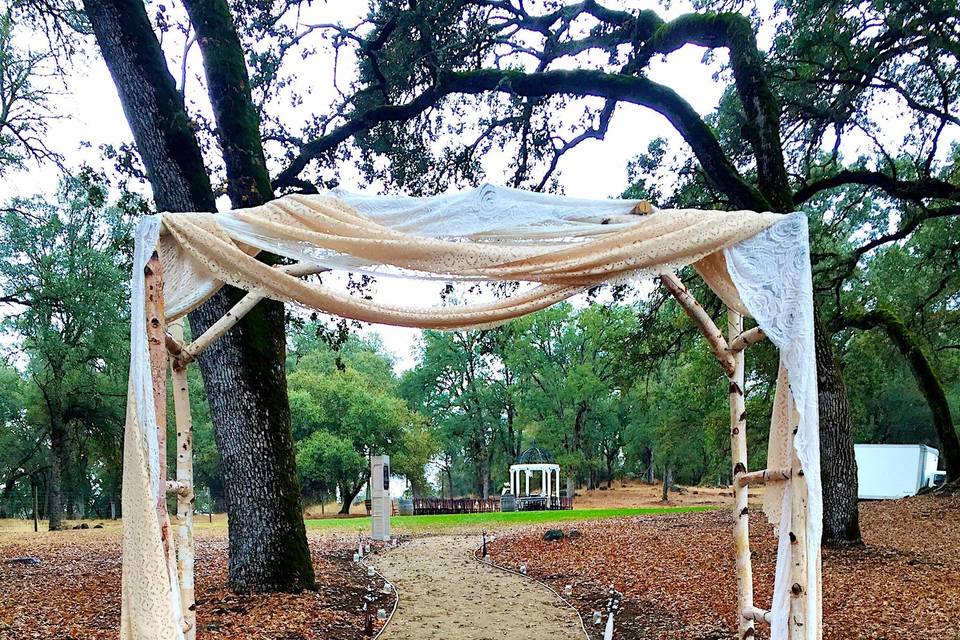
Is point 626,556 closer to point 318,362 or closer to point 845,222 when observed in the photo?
point 845,222

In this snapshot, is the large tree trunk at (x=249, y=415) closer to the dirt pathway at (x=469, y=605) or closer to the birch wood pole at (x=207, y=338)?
the dirt pathway at (x=469, y=605)

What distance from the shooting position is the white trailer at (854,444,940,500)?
18.0 m

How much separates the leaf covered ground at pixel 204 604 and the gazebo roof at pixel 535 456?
23.6 meters

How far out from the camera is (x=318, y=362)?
111ft

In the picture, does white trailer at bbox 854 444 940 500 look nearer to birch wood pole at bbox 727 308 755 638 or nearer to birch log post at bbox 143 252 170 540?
birch wood pole at bbox 727 308 755 638

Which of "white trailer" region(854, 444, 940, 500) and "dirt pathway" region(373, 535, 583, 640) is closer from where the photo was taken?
"dirt pathway" region(373, 535, 583, 640)

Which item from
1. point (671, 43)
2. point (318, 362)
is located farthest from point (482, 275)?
point (318, 362)

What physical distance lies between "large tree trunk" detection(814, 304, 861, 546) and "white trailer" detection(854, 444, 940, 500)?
1164cm

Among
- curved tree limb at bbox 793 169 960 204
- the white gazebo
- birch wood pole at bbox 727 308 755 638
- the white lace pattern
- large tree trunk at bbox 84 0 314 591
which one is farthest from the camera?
the white gazebo

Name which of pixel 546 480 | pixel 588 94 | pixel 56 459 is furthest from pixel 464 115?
pixel 546 480

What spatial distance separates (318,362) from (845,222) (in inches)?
1024

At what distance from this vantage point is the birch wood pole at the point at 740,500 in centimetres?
372

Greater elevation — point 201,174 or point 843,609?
point 201,174

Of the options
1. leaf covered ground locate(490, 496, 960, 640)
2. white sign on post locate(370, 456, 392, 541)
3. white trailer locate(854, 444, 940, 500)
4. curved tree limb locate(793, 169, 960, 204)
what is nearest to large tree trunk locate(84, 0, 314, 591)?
A: leaf covered ground locate(490, 496, 960, 640)
